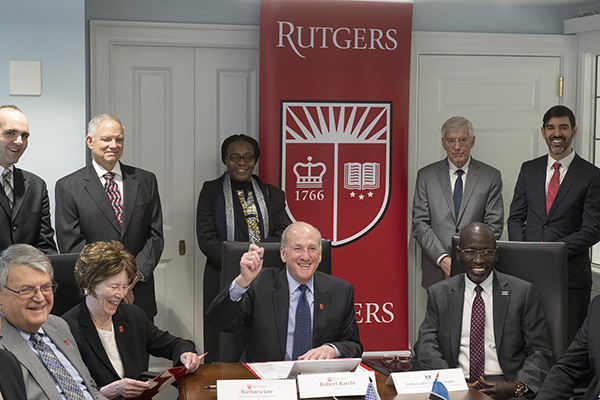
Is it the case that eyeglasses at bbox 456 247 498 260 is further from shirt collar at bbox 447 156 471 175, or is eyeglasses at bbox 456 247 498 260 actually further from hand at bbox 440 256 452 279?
shirt collar at bbox 447 156 471 175

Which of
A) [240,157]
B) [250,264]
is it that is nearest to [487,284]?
[250,264]

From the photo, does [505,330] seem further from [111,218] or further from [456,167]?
[111,218]

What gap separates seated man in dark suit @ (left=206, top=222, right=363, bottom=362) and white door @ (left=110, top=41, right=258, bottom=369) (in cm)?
180

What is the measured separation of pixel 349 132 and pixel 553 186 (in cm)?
126

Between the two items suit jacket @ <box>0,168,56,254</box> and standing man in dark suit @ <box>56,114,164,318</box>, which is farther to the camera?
standing man in dark suit @ <box>56,114,164,318</box>

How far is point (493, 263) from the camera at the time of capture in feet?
10.3

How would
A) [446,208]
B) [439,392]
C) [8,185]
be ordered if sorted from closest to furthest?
[439,392] → [8,185] → [446,208]

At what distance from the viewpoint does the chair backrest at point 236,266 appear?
3.12 meters

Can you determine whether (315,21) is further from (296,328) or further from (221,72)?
(296,328)

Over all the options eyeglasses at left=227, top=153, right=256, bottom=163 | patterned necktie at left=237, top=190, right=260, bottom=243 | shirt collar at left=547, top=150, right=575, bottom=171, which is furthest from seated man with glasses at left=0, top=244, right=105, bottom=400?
shirt collar at left=547, top=150, right=575, bottom=171

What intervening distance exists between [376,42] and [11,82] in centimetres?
215

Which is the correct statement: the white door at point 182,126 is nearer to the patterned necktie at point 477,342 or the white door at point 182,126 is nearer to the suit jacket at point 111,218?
the suit jacket at point 111,218

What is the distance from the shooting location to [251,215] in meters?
4.16

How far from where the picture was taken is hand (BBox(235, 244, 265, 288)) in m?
2.84
